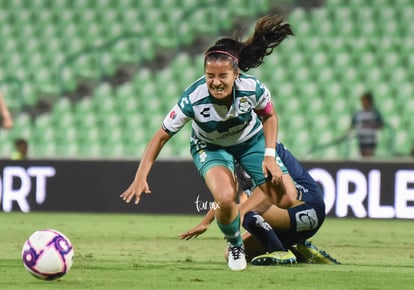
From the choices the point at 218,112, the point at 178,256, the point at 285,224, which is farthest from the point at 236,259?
the point at 178,256

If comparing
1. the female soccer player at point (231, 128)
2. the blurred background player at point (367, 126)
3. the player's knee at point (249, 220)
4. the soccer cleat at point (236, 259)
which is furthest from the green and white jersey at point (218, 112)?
the blurred background player at point (367, 126)

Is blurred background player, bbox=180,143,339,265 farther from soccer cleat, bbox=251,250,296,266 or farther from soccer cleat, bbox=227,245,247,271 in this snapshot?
soccer cleat, bbox=227,245,247,271

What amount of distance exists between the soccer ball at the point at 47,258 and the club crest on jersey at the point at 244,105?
1.89 m

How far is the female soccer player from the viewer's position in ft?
26.8

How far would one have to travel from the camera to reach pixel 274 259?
869 cm

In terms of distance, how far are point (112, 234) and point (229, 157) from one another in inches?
144

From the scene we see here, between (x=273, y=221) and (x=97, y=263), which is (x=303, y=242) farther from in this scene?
(x=97, y=263)

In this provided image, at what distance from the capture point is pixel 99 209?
49.6ft

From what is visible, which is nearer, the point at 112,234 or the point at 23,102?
the point at 112,234

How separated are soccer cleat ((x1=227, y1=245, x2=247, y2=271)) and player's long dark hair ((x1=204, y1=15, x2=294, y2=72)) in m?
1.43

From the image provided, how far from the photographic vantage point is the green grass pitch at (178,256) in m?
7.49

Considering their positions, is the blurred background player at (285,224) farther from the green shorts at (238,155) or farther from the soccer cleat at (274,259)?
the green shorts at (238,155)

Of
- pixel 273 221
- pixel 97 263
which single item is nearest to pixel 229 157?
pixel 273 221

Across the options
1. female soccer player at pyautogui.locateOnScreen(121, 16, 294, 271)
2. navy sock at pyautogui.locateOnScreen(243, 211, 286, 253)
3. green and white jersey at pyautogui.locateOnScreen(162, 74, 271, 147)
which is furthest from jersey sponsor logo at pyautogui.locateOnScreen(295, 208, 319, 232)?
green and white jersey at pyautogui.locateOnScreen(162, 74, 271, 147)
